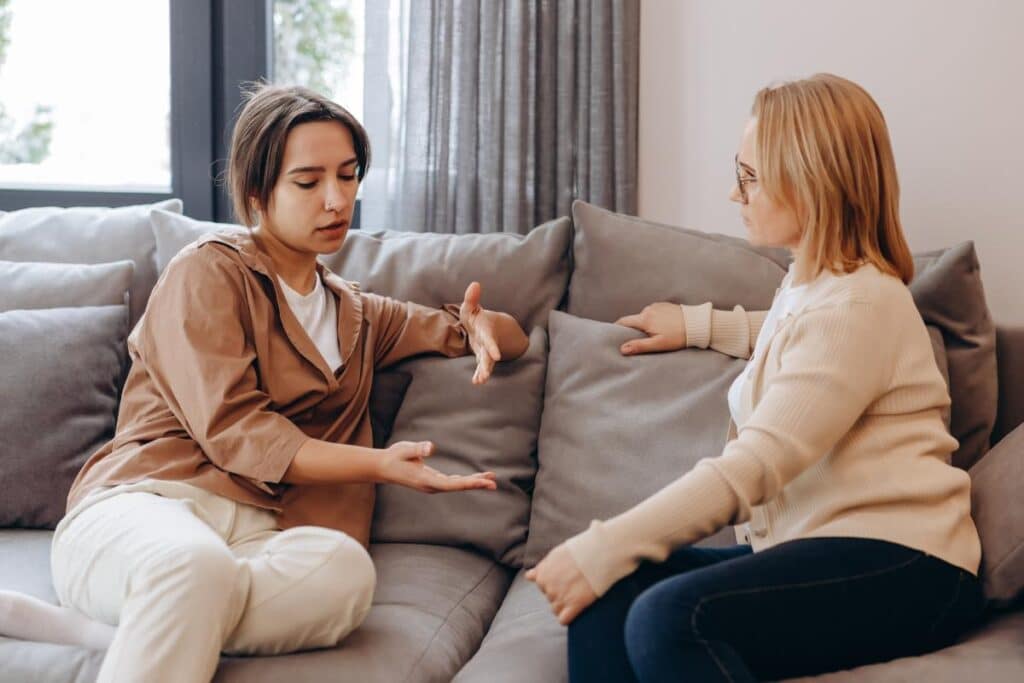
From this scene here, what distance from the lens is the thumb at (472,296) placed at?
6.28 ft

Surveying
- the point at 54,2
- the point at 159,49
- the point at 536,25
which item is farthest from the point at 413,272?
the point at 54,2

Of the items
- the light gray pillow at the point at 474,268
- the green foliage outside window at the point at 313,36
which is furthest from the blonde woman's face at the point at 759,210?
the green foliage outside window at the point at 313,36

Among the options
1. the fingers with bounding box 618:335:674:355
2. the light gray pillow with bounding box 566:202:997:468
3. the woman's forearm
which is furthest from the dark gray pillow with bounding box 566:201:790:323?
the woman's forearm

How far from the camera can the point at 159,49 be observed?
2.96m

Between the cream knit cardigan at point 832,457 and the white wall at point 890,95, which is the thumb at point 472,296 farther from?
the white wall at point 890,95

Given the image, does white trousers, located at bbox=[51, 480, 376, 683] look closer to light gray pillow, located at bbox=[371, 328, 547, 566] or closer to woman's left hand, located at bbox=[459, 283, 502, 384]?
light gray pillow, located at bbox=[371, 328, 547, 566]

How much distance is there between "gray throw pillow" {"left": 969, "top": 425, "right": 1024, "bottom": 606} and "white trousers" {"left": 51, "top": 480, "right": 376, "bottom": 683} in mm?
814

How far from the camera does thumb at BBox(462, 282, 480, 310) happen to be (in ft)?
6.28

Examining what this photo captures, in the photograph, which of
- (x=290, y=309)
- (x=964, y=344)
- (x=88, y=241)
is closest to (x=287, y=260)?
(x=290, y=309)

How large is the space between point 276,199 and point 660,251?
67 centimetres

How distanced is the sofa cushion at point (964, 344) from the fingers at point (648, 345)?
412 mm

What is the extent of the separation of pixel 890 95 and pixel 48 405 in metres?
1.69

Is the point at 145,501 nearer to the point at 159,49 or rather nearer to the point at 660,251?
the point at 660,251

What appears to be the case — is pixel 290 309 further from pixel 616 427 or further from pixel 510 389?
pixel 616 427
